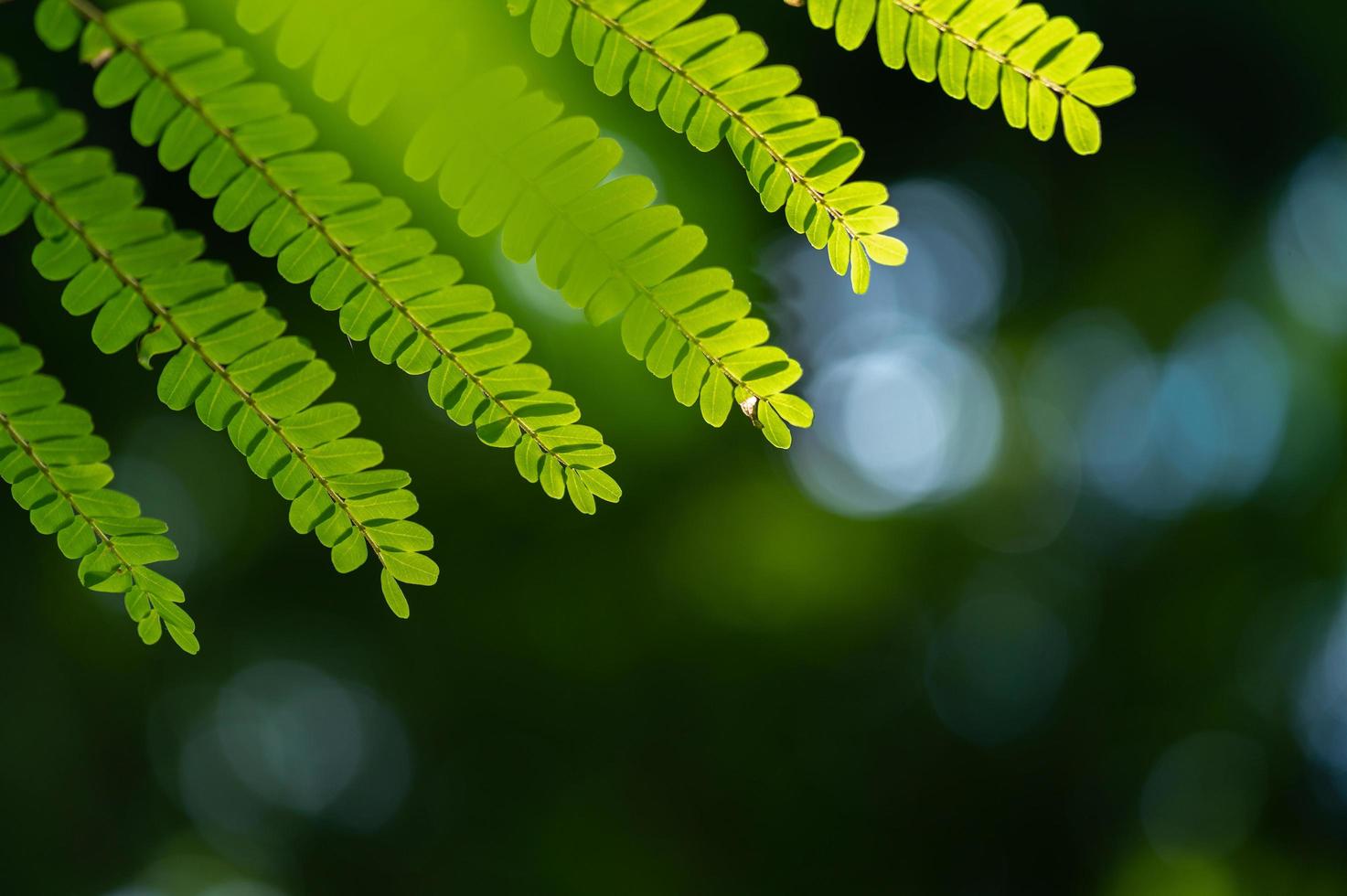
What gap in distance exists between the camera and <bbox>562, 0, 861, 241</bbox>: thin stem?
0.98 meters

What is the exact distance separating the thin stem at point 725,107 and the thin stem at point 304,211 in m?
0.30

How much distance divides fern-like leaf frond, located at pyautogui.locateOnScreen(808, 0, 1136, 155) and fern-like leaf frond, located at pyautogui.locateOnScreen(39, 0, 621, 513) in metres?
0.43

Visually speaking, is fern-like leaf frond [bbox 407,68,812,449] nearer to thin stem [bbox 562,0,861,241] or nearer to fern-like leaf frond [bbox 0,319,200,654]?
thin stem [bbox 562,0,861,241]

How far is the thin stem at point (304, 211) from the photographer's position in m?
0.84

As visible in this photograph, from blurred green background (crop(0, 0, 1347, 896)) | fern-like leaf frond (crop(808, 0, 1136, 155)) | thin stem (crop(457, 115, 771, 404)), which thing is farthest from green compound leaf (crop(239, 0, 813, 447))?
blurred green background (crop(0, 0, 1347, 896))

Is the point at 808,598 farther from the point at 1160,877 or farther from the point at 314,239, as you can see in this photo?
the point at 314,239

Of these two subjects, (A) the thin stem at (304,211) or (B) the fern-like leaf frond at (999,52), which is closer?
(A) the thin stem at (304,211)

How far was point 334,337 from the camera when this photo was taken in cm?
447

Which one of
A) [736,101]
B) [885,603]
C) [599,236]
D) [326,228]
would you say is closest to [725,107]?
→ [736,101]

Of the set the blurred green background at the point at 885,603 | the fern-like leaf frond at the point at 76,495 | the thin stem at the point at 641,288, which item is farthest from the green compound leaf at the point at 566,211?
the blurred green background at the point at 885,603

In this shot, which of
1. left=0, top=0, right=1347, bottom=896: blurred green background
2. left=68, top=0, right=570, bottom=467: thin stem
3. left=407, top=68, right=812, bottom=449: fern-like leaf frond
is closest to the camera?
left=68, top=0, right=570, bottom=467: thin stem

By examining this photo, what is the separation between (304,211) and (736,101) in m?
0.40

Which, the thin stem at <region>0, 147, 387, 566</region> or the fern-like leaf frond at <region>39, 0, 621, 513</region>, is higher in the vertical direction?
the fern-like leaf frond at <region>39, 0, 621, 513</region>

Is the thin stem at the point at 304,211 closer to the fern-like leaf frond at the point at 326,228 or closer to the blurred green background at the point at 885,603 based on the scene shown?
the fern-like leaf frond at the point at 326,228
